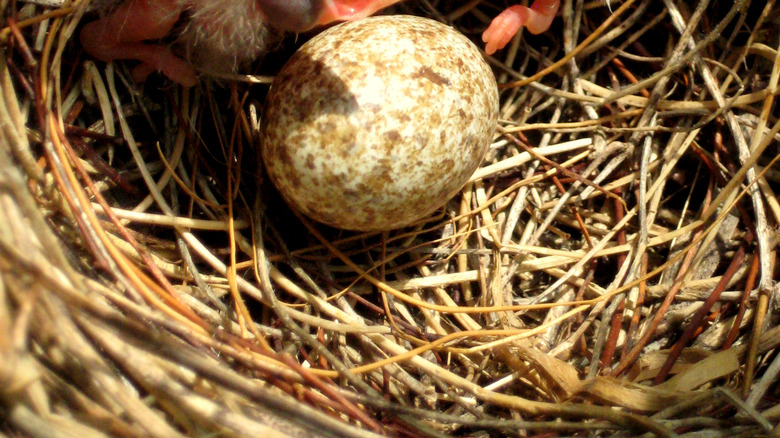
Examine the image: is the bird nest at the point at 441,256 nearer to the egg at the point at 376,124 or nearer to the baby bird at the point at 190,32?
the baby bird at the point at 190,32

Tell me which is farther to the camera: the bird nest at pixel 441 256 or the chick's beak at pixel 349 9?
the chick's beak at pixel 349 9

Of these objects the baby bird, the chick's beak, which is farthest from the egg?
A: the baby bird

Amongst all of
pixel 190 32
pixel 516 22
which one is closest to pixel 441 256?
pixel 516 22

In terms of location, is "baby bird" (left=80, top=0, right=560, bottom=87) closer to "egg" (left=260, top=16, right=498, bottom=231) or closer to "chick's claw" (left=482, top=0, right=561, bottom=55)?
"egg" (left=260, top=16, right=498, bottom=231)

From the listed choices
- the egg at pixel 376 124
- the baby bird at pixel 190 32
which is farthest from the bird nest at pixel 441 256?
the egg at pixel 376 124

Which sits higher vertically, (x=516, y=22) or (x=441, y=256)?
(x=516, y=22)

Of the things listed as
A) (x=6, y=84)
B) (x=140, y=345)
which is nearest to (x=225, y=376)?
(x=140, y=345)

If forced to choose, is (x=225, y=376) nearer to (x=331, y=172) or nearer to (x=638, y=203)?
(x=331, y=172)

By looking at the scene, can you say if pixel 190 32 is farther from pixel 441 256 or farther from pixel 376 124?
pixel 441 256
